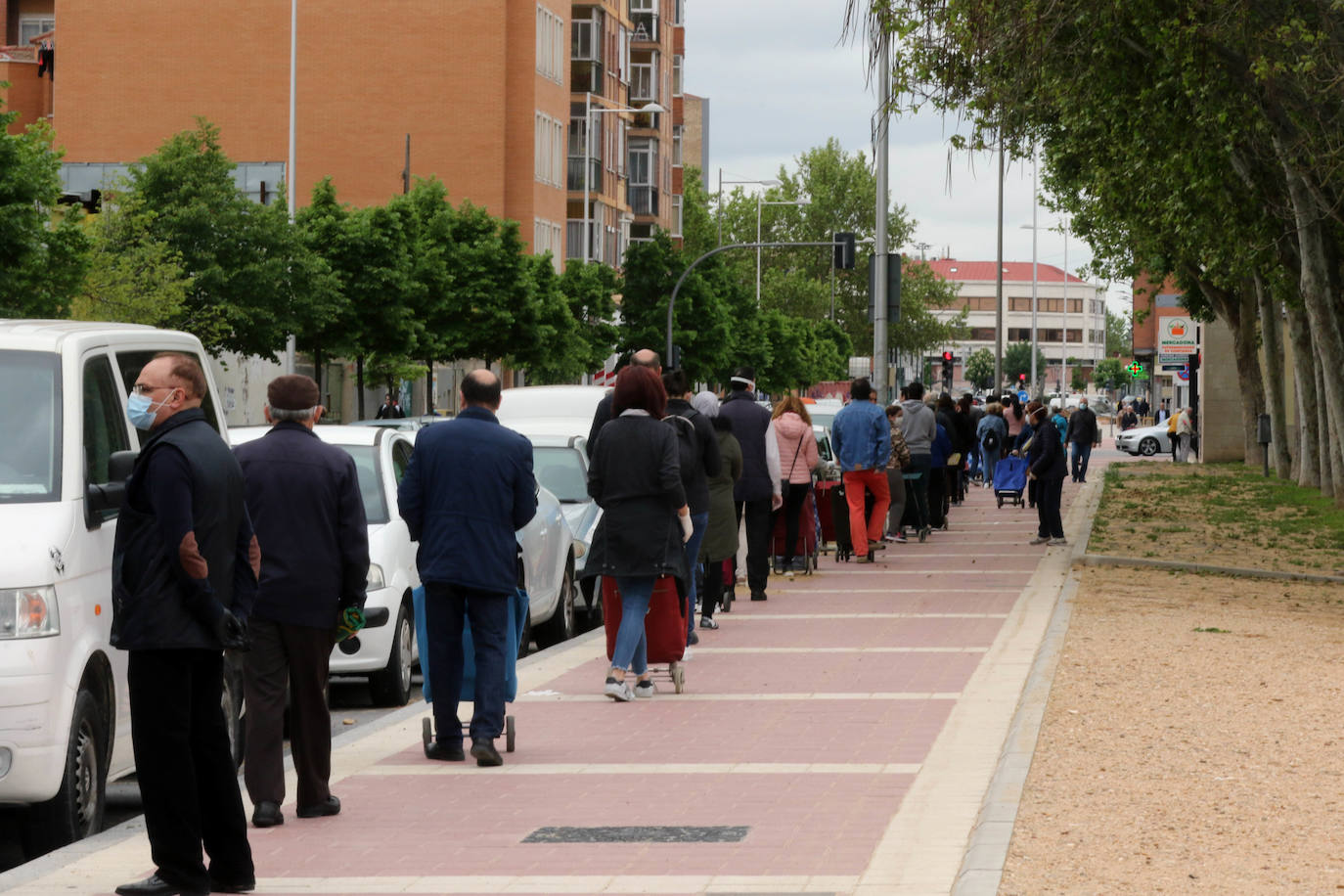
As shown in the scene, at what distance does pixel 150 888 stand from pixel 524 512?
3277 millimetres

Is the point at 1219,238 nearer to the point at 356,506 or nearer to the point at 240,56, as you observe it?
the point at 356,506

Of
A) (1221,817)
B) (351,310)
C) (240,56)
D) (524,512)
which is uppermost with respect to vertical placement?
(240,56)

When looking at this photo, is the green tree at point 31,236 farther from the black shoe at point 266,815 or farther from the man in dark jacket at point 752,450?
the black shoe at point 266,815

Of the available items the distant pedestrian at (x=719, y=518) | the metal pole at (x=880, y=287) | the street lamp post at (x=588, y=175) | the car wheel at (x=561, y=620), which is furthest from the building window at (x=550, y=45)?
the distant pedestrian at (x=719, y=518)

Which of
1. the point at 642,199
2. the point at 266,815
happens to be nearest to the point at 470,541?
the point at 266,815

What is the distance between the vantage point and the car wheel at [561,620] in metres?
16.4

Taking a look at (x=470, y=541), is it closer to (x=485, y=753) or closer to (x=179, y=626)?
(x=485, y=753)

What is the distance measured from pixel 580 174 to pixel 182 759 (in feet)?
221

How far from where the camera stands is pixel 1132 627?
1600 centimetres

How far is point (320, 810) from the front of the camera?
8477 mm

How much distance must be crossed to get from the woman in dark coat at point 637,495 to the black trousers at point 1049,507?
14.3 metres

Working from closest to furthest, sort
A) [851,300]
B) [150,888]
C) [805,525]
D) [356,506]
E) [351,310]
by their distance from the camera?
[150,888] → [356,506] → [805,525] → [351,310] → [851,300]

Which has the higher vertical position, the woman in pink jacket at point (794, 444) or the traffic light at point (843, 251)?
the traffic light at point (843, 251)

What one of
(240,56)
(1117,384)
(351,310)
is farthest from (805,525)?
(1117,384)
